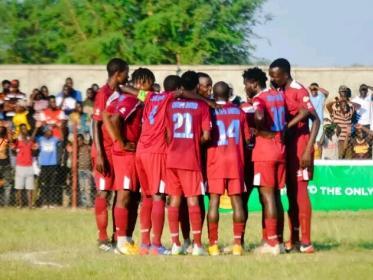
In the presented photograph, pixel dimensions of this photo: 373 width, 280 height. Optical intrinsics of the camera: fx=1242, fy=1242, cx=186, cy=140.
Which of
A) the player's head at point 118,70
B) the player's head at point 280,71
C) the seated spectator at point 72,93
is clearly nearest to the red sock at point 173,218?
the player's head at point 118,70

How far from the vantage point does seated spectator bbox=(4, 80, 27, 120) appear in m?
27.3

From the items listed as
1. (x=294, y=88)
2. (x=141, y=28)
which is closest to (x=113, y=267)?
(x=294, y=88)

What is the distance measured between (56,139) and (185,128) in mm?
11450

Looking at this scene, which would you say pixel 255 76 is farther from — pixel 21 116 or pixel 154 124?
pixel 21 116

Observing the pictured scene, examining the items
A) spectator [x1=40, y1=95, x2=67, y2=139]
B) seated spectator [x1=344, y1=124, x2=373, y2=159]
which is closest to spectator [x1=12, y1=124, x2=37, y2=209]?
spectator [x1=40, y1=95, x2=67, y2=139]

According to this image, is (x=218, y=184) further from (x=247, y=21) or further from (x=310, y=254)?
(x=247, y=21)

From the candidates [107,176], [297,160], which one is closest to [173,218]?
[107,176]

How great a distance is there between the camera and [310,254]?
16.2 meters

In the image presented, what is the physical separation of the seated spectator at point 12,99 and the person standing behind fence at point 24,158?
2.80 feet

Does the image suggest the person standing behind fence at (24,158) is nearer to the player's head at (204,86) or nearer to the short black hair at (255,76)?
the player's head at (204,86)

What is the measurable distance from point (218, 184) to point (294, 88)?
1.66 metres

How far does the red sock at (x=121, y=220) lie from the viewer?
53.7 ft

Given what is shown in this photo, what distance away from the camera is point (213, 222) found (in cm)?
1602

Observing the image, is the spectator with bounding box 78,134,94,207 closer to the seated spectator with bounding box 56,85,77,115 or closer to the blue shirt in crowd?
the blue shirt in crowd
